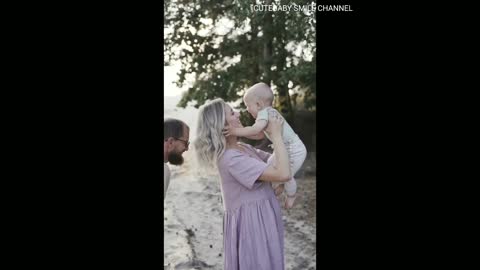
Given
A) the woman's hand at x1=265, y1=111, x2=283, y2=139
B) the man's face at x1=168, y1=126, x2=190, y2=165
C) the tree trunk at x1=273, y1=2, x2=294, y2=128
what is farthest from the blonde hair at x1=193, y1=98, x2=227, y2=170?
the tree trunk at x1=273, y1=2, x2=294, y2=128

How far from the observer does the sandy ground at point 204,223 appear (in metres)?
3.48

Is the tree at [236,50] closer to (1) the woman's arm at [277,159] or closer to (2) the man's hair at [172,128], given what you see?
(2) the man's hair at [172,128]

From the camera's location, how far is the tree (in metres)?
3.78

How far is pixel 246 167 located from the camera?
124 inches

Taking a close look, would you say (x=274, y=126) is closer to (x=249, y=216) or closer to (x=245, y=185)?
(x=245, y=185)

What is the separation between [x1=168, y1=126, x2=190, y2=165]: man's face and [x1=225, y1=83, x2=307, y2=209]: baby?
Answer: 0.27 metres

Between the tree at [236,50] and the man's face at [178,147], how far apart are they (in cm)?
45

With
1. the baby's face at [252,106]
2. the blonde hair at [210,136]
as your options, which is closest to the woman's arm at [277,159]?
the baby's face at [252,106]

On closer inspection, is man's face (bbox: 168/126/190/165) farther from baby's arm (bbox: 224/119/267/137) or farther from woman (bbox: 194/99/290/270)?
baby's arm (bbox: 224/119/267/137)

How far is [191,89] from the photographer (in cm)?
383
